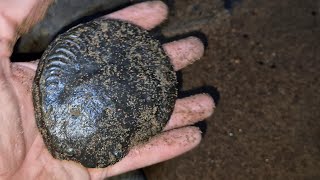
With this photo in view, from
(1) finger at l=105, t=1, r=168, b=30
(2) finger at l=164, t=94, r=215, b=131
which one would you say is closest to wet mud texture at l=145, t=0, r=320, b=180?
(2) finger at l=164, t=94, r=215, b=131

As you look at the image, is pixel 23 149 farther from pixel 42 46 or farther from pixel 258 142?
pixel 258 142

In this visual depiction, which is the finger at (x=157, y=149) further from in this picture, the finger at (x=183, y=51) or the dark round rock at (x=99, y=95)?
the finger at (x=183, y=51)

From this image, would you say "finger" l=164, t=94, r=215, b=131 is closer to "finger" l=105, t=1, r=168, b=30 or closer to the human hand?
the human hand

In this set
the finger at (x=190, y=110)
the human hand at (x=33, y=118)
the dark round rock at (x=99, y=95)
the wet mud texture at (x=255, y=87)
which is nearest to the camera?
the dark round rock at (x=99, y=95)

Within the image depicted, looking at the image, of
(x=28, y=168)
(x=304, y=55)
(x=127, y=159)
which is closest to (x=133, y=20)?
(x=127, y=159)

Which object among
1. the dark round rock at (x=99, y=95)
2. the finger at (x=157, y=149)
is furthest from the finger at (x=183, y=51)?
the finger at (x=157, y=149)

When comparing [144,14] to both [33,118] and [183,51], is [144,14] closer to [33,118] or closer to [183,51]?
[183,51]

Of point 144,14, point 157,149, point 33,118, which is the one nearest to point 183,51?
point 144,14
